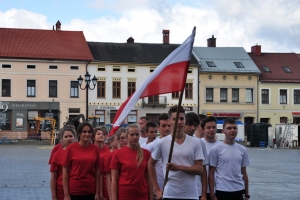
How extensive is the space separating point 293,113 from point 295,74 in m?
4.10

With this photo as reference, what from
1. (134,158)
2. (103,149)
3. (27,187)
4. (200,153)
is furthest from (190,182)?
(27,187)

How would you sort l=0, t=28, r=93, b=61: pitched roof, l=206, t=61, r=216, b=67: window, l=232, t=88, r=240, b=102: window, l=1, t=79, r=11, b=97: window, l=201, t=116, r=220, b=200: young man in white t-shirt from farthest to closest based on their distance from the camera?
l=232, t=88, r=240, b=102: window, l=206, t=61, r=216, b=67: window, l=0, t=28, r=93, b=61: pitched roof, l=1, t=79, r=11, b=97: window, l=201, t=116, r=220, b=200: young man in white t-shirt

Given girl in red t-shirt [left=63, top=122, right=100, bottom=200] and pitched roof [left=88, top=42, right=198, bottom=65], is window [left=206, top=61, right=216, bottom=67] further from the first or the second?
girl in red t-shirt [left=63, top=122, right=100, bottom=200]

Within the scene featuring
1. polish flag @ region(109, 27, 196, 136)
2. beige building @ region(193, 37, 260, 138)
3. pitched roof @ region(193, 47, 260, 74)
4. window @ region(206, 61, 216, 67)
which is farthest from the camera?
window @ region(206, 61, 216, 67)

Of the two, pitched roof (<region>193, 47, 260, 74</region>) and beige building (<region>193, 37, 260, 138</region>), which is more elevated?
pitched roof (<region>193, 47, 260, 74</region>)

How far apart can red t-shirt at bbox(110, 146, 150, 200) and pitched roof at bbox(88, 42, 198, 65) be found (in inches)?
2030

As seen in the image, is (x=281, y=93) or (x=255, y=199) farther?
(x=281, y=93)

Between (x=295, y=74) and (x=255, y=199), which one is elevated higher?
(x=295, y=74)

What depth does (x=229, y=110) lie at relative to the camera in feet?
206

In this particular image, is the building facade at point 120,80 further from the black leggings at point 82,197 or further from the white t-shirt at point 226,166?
the white t-shirt at point 226,166

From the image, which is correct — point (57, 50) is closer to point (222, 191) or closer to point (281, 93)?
point (281, 93)

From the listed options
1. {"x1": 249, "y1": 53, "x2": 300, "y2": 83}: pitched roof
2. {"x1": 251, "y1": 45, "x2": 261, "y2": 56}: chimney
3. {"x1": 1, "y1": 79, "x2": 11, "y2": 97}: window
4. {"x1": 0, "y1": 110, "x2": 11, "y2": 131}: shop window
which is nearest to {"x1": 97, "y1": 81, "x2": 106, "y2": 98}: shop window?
{"x1": 1, "y1": 79, "x2": 11, "y2": 97}: window

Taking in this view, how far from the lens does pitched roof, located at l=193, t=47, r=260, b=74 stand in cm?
6219

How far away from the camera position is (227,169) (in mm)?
7789
